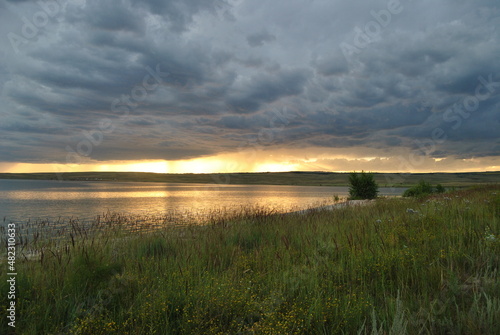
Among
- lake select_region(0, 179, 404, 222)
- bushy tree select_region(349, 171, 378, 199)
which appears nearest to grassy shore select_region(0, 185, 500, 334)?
lake select_region(0, 179, 404, 222)

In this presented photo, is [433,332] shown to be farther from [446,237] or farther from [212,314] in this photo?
[446,237]

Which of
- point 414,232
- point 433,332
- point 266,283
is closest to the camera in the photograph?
point 433,332

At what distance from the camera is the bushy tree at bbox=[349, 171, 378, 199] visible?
3447 cm

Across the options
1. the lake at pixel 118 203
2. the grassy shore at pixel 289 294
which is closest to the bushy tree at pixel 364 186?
the lake at pixel 118 203

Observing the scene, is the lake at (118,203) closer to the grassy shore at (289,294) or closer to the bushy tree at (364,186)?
the bushy tree at (364,186)

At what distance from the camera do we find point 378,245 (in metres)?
5.92

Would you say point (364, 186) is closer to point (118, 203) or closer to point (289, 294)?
point (118, 203)

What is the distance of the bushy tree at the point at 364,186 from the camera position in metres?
34.5

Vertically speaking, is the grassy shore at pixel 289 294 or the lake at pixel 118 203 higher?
the grassy shore at pixel 289 294

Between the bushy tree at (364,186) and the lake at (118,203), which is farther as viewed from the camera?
the bushy tree at (364,186)

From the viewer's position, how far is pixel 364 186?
34719mm

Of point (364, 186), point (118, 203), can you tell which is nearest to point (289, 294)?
point (364, 186)

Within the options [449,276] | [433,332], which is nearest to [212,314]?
[433,332]

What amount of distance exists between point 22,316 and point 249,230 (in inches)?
246
